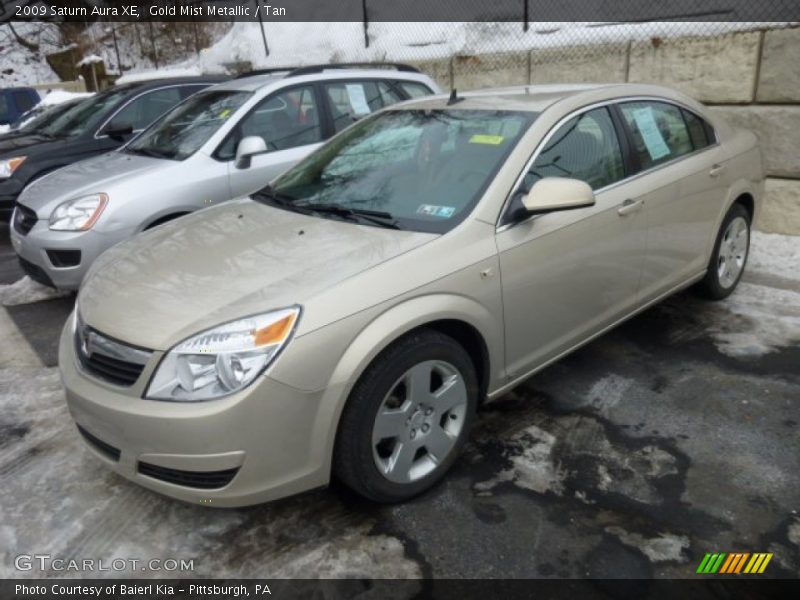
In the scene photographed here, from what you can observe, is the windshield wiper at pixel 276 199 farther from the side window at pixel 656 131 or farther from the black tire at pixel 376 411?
the side window at pixel 656 131

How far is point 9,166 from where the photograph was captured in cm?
708

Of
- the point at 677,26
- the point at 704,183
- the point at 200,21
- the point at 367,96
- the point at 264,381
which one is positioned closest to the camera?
the point at 264,381

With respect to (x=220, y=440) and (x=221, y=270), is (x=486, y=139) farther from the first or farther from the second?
(x=220, y=440)

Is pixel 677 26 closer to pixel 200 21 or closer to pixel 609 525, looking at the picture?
pixel 609 525

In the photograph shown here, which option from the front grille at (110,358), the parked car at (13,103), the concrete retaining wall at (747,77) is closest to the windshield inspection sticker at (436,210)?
the front grille at (110,358)

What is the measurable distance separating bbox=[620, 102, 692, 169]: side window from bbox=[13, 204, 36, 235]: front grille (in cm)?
430

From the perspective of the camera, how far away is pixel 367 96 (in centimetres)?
612

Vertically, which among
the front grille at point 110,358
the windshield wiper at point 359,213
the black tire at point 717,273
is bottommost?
the black tire at point 717,273

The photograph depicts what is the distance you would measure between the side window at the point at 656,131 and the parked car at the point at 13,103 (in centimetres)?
1699

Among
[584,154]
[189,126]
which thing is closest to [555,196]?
[584,154]

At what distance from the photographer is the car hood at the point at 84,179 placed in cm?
491

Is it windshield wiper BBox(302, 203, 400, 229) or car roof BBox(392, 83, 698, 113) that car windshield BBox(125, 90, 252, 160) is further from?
windshield wiper BBox(302, 203, 400, 229)

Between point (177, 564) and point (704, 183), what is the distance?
3650mm

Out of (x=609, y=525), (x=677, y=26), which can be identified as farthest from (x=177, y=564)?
(x=677, y=26)
